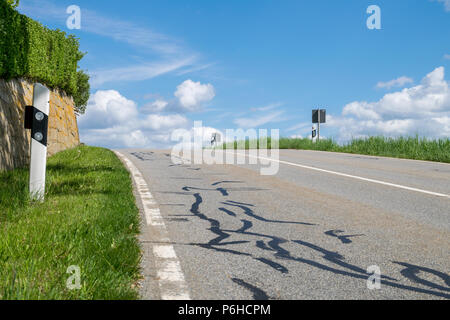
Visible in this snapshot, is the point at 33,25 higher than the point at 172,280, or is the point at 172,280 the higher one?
the point at 33,25

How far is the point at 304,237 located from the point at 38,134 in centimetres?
376

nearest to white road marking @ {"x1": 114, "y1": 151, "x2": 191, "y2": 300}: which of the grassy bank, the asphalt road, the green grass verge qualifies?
the asphalt road

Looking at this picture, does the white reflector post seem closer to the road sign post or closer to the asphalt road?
the road sign post

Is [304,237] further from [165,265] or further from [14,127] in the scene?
[14,127]

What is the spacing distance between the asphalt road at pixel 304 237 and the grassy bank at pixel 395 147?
6.94 meters

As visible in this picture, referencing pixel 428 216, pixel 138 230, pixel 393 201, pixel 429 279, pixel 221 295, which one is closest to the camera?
pixel 221 295

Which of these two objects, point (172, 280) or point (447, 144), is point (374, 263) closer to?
point (172, 280)

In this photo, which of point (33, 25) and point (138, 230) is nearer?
point (138, 230)

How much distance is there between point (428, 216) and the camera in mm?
5730

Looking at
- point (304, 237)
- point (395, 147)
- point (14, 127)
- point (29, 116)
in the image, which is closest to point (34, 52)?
point (14, 127)

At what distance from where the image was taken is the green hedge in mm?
9492

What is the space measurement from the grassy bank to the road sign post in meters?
13.1

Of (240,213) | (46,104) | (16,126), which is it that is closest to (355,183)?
(240,213)

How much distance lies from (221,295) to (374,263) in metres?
1.59
